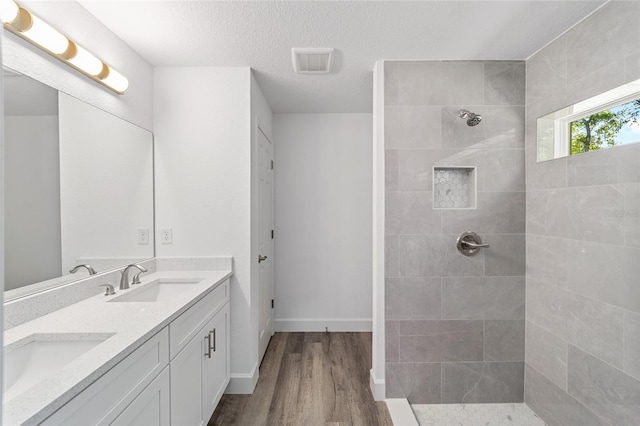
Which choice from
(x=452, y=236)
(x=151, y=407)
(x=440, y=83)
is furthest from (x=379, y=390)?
(x=440, y=83)

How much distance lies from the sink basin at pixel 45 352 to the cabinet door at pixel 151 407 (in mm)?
268

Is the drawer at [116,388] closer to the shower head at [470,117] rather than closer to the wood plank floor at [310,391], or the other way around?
the wood plank floor at [310,391]

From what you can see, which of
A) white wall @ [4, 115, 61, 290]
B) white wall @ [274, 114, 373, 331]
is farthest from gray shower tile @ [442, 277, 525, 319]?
white wall @ [4, 115, 61, 290]

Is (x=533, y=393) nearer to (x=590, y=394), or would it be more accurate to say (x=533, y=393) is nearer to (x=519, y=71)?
(x=590, y=394)

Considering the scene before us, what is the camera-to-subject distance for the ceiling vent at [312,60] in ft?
6.65

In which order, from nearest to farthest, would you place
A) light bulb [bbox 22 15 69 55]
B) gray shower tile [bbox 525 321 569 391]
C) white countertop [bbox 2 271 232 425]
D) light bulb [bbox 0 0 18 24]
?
1. white countertop [bbox 2 271 232 425]
2. light bulb [bbox 0 0 18 24]
3. light bulb [bbox 22 15 69 55]
4. gray shower tile [bbox 525 321 569 391]

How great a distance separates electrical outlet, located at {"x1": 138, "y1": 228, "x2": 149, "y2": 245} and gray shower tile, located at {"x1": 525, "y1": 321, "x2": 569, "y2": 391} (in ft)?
9.01

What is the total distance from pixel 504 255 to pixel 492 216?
0.29 metres

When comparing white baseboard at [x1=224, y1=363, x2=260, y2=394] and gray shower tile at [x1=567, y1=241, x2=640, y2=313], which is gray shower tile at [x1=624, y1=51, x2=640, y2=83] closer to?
gray shower tile at [x1=567, y1=241, x2=640, y2=313]

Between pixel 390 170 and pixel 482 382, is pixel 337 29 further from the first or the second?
pixel 482 382

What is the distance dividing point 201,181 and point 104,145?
0.63 m

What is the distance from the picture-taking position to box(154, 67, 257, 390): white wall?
2.27 meters

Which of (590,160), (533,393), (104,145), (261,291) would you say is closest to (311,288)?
(261,291)

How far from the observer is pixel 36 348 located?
1151mm
